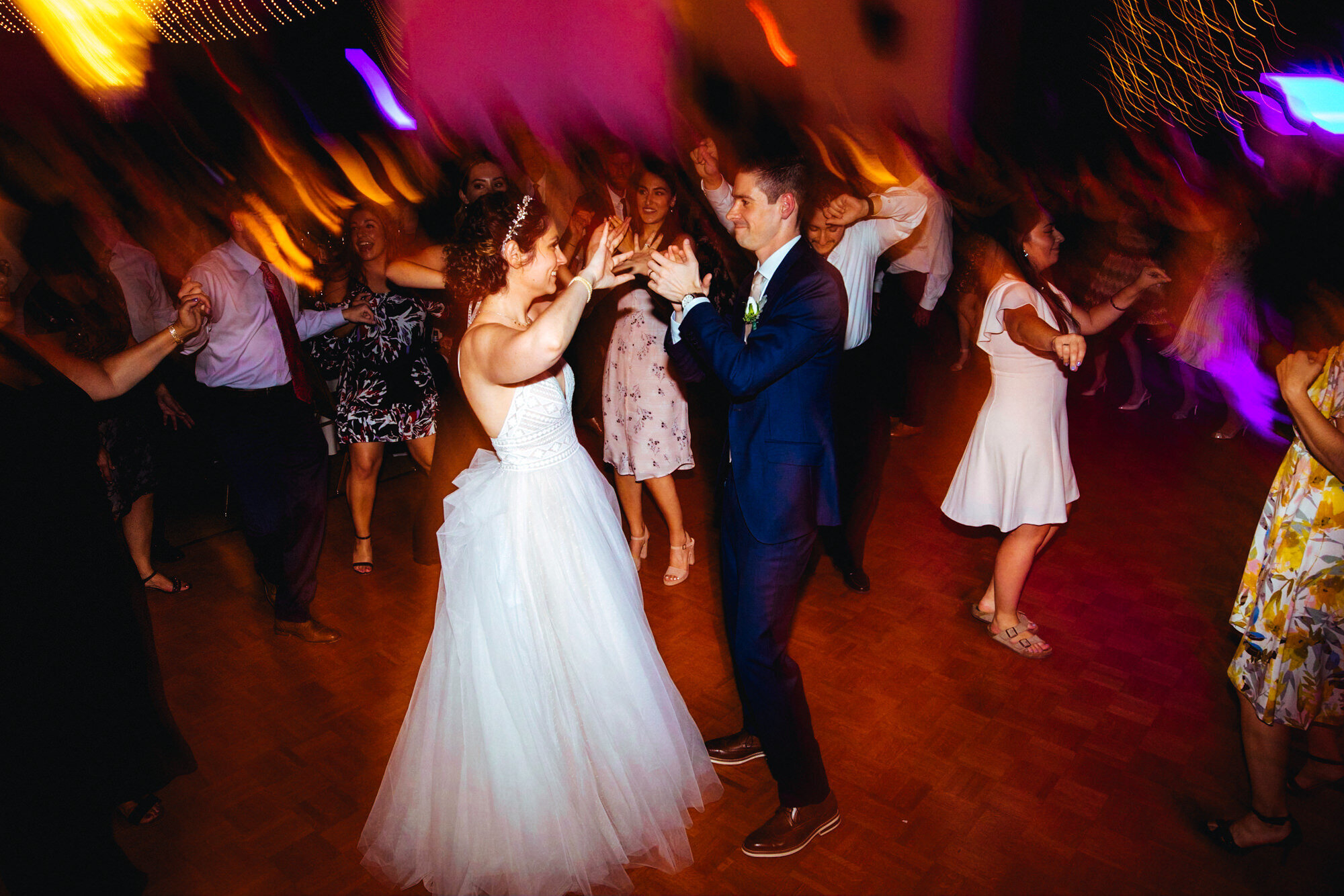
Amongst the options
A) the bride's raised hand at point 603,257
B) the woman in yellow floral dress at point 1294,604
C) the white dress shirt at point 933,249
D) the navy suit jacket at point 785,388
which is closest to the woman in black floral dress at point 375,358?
the bride's raised hand at point 603,257

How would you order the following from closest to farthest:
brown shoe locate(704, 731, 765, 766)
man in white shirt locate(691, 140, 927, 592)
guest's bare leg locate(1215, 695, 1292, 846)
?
1. guest's bare leg locate(1215, 695, 1292, 846)
2. brown shoe locate(704, 731, 765, 766)
3. man in white shirt locate(691, 140, 927, 592)

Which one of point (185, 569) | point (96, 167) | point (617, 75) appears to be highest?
point (96, 167)

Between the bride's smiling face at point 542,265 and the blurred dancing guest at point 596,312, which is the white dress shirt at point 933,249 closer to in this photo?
the blurred dancing guest at point 596,312

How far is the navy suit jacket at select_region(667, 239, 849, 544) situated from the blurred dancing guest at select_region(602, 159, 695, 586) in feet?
4.39

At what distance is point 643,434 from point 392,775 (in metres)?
Answer: 1.75

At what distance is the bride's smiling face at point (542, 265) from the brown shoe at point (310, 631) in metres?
1.94

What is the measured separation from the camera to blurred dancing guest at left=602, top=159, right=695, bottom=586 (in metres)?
3.22

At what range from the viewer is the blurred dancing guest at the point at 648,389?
3225 millimetres

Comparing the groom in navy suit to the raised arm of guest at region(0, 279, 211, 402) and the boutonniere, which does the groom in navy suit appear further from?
the raised arm of guest at region(0, 279, 211, 402)

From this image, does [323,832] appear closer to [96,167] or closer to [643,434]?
[643,434]

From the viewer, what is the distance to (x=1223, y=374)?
5.55 m

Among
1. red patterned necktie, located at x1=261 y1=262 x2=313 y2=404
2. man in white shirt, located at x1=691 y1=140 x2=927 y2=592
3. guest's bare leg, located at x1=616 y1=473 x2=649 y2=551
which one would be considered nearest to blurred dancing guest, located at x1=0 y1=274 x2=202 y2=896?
red patterned necktie, located at x1=261 y1=262 x2=313 y2=404

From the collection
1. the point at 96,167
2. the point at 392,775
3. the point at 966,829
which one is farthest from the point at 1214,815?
the point at 96,167

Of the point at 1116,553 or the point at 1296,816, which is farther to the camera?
the point at 1116,553
